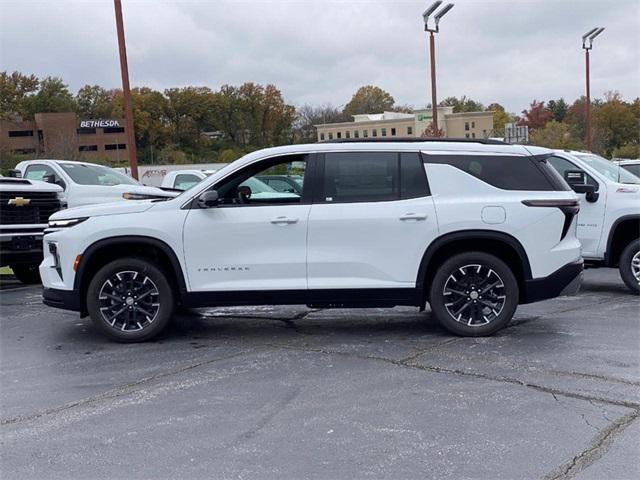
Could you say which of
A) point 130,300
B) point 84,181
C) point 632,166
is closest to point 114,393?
point 130,300

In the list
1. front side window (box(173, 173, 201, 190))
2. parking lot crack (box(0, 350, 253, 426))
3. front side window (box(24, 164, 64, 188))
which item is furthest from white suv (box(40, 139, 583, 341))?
front side window (box(173, 173, 201, 190))

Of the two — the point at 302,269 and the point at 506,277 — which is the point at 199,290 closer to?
the point at 302,269

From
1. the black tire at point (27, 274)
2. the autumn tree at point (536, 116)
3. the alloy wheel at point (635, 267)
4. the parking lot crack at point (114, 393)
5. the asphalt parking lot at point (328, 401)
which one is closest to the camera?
the asphalt parking lot at point (328, 401)

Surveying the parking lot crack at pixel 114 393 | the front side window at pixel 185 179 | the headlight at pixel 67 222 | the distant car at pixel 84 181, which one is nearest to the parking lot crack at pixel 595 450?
the parking lot crack at pixel 114 393

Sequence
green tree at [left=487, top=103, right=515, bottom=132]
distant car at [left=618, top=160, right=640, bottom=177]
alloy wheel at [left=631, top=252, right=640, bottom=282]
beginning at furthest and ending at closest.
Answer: green tree at [left=487, top=103, right=515, bottom=132]
distant car at [left=618, top=160, right=640, bottom=177]
alloy wheel at [left=631, top=252, right=640, bottom=282]

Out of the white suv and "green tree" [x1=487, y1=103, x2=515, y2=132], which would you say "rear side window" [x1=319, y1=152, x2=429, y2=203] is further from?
"green tree" [x1=487, y1=103, x2=515, y2=132]

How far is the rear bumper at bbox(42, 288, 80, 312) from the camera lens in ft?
21.7

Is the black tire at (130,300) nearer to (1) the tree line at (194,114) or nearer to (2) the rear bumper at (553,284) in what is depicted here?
(2) the rear bumper at (553,284)

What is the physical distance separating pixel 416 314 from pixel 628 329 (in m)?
2.25

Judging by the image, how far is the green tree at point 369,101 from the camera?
141125mm

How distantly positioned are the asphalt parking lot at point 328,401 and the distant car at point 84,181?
5.00 meters

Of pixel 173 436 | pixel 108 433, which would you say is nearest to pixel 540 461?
pixel 173 436

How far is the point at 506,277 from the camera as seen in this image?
6.48m

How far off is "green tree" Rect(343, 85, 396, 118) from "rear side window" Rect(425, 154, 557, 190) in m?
133
